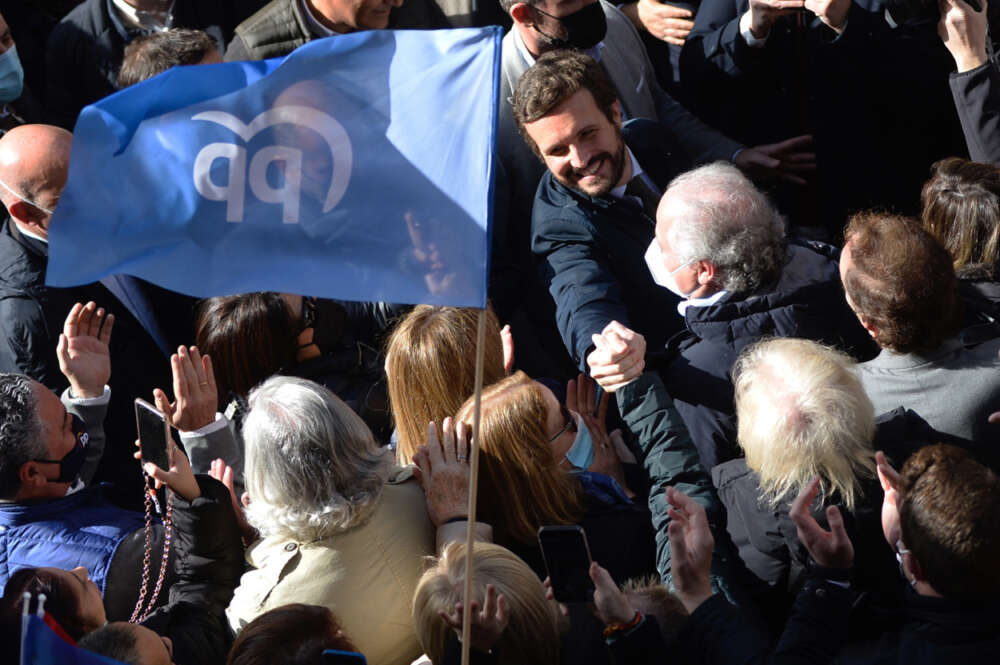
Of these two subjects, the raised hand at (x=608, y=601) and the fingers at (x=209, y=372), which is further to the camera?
the fingers at (x=209, y=372)

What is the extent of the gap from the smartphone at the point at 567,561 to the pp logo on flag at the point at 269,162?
3.30 feet

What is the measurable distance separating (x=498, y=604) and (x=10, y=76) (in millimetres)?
3611

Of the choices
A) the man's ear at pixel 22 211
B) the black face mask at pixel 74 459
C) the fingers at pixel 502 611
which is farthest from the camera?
the man's ear at pixel 22 211

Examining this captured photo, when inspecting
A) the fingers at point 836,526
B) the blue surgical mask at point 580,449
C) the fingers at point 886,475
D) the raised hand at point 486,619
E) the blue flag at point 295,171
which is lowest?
the blue surgical mask at point 580,449

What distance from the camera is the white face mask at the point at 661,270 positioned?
3867mm

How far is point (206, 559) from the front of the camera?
11.0 feet

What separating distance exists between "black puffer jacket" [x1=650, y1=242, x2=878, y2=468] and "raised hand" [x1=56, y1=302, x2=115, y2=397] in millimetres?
1935

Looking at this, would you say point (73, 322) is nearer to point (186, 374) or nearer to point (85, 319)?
point (85, 319)

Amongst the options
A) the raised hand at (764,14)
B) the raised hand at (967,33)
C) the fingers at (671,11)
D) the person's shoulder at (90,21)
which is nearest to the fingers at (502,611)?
the raised hand at (967,33)

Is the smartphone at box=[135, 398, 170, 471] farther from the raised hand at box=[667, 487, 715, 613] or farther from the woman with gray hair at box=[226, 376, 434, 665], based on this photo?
the raised hand at box=[667, 487, 715, 613]

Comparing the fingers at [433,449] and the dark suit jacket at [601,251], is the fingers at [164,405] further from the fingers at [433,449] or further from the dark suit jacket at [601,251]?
the dark suit jacket at [601,251]

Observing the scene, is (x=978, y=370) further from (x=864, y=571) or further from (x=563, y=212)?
(x=563, y=212)

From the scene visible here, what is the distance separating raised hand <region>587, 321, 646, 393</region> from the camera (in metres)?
3.67

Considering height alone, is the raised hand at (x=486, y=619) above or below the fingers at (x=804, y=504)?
below
